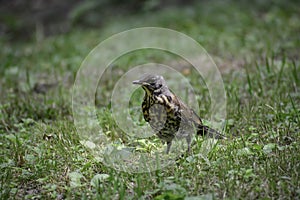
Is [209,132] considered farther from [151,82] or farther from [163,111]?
[151,82]

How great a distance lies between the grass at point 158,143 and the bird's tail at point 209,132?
0.10 meters

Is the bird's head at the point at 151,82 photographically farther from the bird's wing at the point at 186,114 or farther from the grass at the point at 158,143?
the grass at the point at 158,143

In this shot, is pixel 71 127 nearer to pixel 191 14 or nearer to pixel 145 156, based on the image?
pixel 145 156

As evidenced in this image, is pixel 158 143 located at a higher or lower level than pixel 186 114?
lower

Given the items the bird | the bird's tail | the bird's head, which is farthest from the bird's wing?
the bird's head

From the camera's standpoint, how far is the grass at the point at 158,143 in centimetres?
413

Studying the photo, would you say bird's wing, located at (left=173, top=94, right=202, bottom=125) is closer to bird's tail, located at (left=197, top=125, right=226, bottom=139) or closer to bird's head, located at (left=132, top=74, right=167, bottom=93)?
bird's tail, located at (left=197, top=125, right=226, bottom=139)

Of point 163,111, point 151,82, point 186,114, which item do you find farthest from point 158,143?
point 151,82

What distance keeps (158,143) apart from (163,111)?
684 millimetres

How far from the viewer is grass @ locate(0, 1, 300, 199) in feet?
13.6

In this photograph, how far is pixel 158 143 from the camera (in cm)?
528

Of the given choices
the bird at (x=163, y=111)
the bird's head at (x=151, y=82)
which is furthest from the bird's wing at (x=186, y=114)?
the bird's head at (x=151, y=82)

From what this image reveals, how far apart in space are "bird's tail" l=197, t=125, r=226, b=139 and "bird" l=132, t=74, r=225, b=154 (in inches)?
10.4

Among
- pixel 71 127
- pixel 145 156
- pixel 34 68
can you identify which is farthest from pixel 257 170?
pixel 34 68
